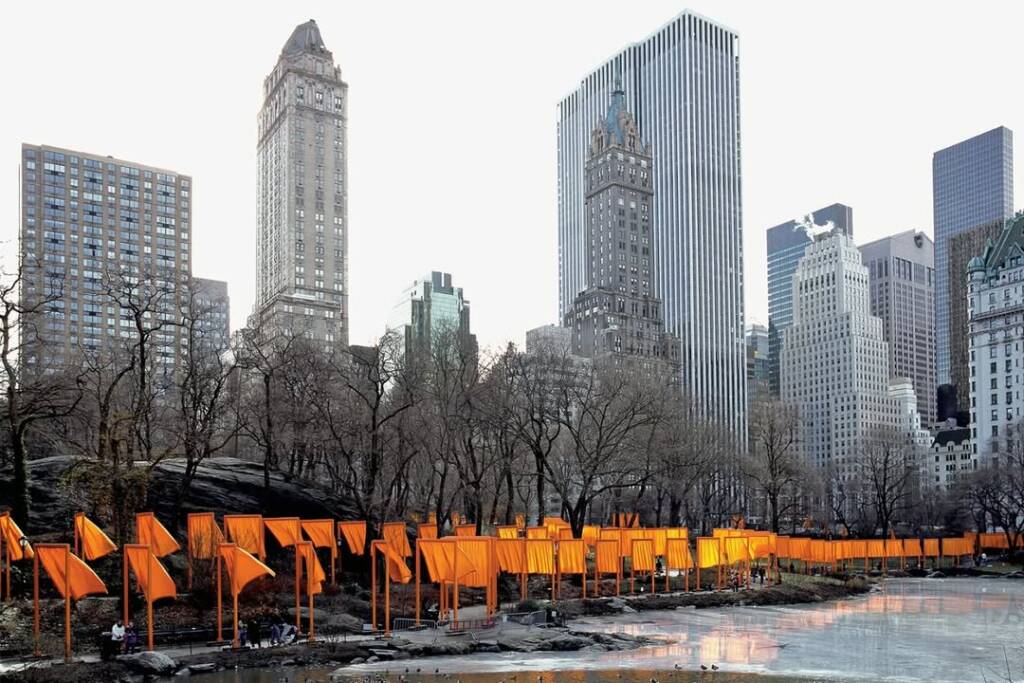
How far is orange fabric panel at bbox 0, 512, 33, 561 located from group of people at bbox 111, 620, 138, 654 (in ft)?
18.2

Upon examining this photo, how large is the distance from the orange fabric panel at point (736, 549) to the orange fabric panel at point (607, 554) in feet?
31.7

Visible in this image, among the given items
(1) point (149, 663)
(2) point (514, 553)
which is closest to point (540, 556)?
(2) point (514, 553)

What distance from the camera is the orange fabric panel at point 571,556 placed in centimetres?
4859

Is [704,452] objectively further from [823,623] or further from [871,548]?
[823,623]


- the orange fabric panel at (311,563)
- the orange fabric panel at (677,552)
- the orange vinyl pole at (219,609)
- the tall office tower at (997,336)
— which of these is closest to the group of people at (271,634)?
the orange vinyl pole at (219,609)

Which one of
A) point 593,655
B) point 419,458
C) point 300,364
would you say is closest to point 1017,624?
point 593,655

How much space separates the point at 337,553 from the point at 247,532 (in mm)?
8305

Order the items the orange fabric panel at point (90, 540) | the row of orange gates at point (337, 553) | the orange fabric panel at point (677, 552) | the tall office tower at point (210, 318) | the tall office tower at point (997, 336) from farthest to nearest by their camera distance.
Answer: the tall office tower at point (997, 336) < the orange fabric panel at point (677, 552) < the tall office tower at point (210, 318) < the orange fabric panel at point (90, 540) < the row of orange gates at point (337, 553)

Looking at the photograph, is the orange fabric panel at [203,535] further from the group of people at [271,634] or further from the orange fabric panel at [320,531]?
the group of people at [271,634]

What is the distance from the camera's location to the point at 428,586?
5147 centimetres

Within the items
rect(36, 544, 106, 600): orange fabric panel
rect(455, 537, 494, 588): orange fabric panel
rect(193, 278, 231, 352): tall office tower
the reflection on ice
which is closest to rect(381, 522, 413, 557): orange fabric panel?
rect(455, 537, 494, 588): orange fabric panel

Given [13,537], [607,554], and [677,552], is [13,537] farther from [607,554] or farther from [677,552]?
[677,552]

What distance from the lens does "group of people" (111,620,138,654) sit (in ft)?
109

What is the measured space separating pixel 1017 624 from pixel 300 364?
41.5 metres
